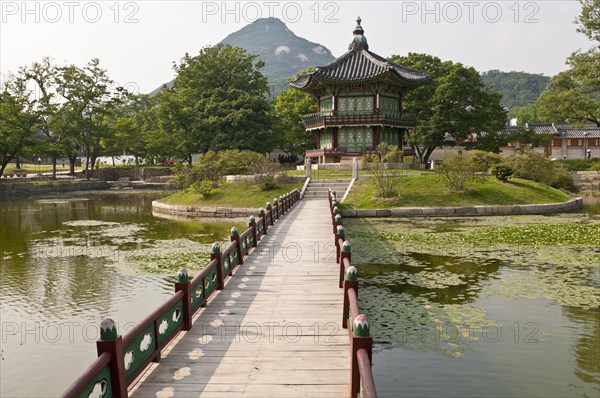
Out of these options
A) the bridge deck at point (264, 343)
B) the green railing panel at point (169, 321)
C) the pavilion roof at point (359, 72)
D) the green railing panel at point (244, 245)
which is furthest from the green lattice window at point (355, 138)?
the green railing panel at point (169, 321)

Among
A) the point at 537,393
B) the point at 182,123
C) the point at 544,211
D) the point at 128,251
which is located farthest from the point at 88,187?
the point at 537,393

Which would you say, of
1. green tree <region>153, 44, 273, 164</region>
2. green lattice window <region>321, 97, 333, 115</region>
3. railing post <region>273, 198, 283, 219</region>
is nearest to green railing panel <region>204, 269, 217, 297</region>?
railing post <region>273, 198, 283, 219</region>

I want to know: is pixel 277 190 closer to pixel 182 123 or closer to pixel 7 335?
pixel 7 335

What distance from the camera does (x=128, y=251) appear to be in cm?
2008

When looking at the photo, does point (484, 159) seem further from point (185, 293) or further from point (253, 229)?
point (185, 293)

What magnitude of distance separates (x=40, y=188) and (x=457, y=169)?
4807cm

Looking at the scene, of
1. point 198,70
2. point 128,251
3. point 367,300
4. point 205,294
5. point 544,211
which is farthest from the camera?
point 198,70

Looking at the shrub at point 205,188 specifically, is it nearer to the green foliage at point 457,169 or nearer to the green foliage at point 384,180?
the green foliage at point 384,180

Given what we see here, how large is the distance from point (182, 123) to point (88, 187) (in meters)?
15.2

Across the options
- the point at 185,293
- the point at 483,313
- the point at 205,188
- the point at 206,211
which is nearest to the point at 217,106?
the point at 205,188

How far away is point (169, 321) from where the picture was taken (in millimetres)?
7668

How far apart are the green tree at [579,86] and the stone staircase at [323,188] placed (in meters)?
33.7

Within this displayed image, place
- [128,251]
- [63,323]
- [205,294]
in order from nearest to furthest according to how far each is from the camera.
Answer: [205,294] → [63,323] → [128,251]

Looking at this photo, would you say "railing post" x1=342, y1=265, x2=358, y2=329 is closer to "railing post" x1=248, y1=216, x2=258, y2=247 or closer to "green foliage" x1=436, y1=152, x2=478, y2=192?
"railing post" x1=248, y1=216, x2=258, y2=247
